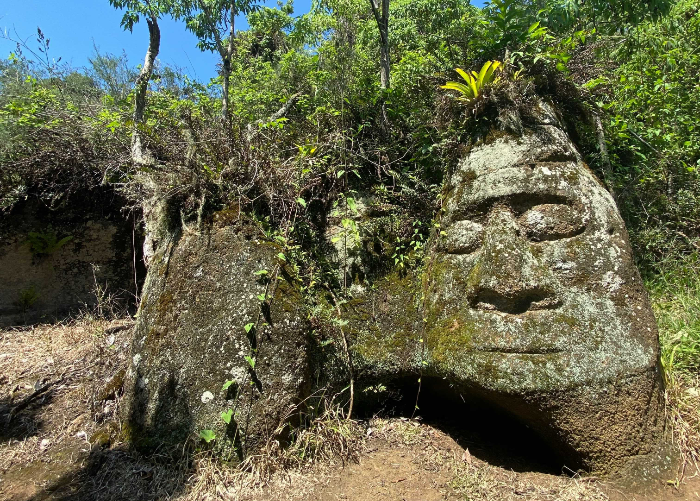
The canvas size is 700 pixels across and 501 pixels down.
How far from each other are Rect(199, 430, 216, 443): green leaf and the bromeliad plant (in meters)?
3.74

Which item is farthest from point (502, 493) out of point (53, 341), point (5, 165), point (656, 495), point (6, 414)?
point (5, 165)

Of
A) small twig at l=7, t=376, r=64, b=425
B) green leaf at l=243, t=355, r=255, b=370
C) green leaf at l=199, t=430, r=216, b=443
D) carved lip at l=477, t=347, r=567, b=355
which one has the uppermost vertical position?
carved lip at l=477, t=347, r=567, b=355

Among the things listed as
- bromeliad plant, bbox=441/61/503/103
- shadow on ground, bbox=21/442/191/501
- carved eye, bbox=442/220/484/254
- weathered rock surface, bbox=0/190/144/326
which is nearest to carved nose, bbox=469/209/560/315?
carved eye, bbox=442/220/484/254

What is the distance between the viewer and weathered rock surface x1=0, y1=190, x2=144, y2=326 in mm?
6082

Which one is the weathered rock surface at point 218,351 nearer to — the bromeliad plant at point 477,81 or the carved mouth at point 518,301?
the carved mouth at point 518,301

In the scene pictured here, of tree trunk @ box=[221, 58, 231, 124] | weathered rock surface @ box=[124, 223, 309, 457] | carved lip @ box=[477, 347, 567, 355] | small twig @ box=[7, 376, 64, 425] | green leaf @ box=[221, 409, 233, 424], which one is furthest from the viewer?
tree trunk @ box=[221, 58, 231, 124]

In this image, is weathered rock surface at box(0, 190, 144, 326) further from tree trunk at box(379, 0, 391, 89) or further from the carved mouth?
the carved mouth

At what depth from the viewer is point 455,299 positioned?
3459 millimetres

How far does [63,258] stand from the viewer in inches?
249

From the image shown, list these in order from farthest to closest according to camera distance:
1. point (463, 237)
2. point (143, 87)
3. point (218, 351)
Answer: point (143, 87) → point (463, 237) → point (218, 351)

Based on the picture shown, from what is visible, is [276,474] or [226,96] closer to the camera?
[276,474]

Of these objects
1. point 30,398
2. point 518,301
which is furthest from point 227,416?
point 30,398

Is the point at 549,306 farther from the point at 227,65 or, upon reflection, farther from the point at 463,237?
the point at 227,65

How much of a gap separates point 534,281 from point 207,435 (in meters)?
2.83
